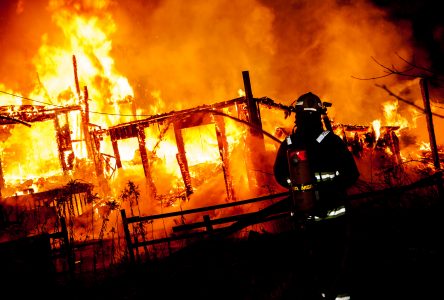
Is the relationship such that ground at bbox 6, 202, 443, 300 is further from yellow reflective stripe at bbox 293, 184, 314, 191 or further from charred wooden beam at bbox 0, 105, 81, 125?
charred wooden beam at bbox 0, 105, 81, 125

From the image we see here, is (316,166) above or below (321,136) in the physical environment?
below

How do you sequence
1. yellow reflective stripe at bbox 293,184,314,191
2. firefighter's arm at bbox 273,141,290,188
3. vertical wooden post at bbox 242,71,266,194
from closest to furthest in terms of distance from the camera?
yellow reflective stripe at bbox 293,184,314,191
firefighter's arm at bbox 273,141,290,188
vertical wooden post at bbox 242,71,266,194

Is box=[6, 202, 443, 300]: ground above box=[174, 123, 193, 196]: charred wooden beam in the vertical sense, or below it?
below

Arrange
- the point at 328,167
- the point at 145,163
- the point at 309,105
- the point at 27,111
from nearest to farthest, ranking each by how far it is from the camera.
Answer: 1. the point at 328,167
2. the point at 309,105
3. the point at 27,111
4. the point at 145,163

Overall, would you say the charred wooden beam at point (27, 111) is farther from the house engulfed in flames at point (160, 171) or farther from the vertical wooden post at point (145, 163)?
the vertical wooden post at point (145, 163)

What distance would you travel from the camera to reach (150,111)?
39.5m

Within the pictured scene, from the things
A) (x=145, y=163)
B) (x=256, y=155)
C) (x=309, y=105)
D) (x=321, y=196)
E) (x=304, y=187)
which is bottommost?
(x=321, y=196)

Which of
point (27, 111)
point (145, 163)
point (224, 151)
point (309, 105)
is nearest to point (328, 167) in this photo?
point (309, 105)

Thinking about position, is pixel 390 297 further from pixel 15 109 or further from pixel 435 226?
pixel 15 109

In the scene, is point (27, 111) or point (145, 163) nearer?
point (27, 111)

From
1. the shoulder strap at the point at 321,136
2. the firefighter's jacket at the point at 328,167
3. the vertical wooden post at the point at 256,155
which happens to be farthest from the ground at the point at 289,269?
the vertical wooden post at the point at 256,155

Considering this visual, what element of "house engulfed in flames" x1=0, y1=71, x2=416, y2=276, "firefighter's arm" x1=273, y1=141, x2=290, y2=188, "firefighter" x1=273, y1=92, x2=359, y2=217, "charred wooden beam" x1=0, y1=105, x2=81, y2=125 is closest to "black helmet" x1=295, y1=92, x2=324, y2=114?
"firefighter" x1=273, y1=92, x2=359, y2=217

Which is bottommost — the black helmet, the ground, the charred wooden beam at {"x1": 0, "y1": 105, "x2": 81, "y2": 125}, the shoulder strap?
the ground

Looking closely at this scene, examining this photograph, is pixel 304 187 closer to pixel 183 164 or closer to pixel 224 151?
pixel 224 151
